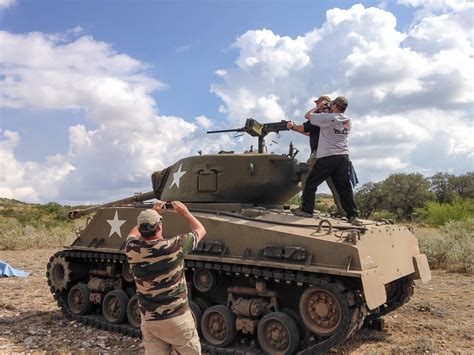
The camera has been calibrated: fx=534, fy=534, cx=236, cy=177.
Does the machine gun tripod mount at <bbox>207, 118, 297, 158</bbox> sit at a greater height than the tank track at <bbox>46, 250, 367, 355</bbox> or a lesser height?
greater

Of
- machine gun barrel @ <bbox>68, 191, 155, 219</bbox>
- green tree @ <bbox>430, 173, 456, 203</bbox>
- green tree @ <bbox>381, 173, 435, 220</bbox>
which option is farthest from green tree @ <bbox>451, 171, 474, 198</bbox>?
machine gun barrel @ <bbox>68, 191, 155, 219</bbox>

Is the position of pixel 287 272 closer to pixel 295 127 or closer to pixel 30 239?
pixel 295 127

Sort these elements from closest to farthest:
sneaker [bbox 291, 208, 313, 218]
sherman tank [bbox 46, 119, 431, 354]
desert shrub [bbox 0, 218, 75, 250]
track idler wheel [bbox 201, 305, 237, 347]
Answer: sherman tank [bbox 46, 119, 431, 354] → track idler wheel [bbox 201, 305, 237, 347] → sneaker [bbox 291, 208, 313, 218] → desert shrub [bbox 0, 218, 75, 250]

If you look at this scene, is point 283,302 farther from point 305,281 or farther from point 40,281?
point 40,281

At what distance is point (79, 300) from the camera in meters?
9.90

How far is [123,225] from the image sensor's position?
9125 millimetres

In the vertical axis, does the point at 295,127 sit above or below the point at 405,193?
below

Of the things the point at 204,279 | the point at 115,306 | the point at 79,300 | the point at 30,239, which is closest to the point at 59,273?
the point at 79,300

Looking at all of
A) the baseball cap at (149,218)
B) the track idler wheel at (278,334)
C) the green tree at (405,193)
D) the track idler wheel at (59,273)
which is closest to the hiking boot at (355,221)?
the track idler wheel at (278,334)

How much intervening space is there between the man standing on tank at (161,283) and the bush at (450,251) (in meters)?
12.0

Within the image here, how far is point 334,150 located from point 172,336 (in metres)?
3.98

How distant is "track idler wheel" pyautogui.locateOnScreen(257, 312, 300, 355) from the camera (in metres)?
7.01

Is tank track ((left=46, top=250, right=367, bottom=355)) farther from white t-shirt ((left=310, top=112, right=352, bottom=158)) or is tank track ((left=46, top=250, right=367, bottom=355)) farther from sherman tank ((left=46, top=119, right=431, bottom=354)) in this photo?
white t-shirt ((left=310, top=112, right=352, bottom=158))

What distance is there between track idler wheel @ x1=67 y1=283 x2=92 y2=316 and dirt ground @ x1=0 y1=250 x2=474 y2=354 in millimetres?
259
